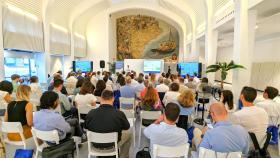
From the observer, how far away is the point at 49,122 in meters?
3.04

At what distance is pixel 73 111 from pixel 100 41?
14326 millimetres

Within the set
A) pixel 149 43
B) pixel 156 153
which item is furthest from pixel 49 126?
pixel 149 43

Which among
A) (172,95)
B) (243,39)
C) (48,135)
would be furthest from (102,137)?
(243,39)

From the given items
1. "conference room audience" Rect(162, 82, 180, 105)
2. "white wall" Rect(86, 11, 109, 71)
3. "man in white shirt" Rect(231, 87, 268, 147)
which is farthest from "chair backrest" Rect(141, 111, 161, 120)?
"white wall" Rect(86, 11, 109, 71)

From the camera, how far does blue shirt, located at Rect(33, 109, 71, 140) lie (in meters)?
3.04

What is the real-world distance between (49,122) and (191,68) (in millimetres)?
10277

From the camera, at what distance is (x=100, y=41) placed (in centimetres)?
1870

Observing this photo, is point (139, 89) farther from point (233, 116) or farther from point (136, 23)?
point (136, 23)

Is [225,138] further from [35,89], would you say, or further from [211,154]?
[35,89]

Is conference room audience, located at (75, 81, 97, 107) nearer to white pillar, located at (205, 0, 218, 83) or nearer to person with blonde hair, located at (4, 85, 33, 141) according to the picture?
person with blonde hair, located at (4, 85, 33, 141)

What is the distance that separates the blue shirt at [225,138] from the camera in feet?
8.16

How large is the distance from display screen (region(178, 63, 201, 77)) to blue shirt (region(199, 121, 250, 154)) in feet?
31.6

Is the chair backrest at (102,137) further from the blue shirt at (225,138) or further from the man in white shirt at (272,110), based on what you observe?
the man in white shirt at (272,110)

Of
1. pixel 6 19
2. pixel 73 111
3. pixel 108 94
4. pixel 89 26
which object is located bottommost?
pixel 73 111
